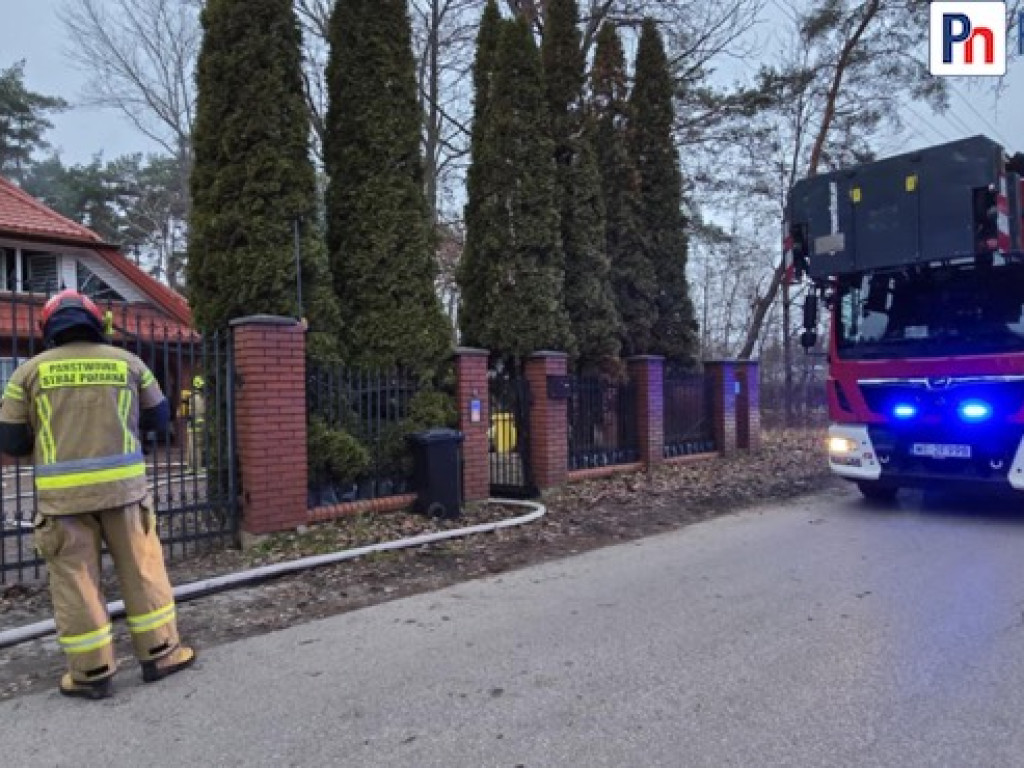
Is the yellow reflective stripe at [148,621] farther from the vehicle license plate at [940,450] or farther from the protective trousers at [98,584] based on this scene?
the vehicle license plate at [940,450]

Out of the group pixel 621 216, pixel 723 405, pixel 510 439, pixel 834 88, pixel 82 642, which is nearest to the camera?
pixel 82 642

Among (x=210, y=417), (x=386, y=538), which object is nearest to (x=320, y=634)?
(x=386, y=538)

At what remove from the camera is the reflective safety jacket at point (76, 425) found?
395cm

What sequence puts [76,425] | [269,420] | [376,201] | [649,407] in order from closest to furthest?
[76,425] < [269,420] < [376,201] < [649,407]

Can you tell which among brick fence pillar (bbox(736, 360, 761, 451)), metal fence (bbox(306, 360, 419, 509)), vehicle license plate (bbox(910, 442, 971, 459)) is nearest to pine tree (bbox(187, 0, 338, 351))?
metal fence (bbox(306, 360, 419, 509))

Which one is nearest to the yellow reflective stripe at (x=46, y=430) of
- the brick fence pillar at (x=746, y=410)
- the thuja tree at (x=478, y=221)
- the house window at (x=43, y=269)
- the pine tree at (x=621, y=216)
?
the thuja tree at (x=478, y=221)

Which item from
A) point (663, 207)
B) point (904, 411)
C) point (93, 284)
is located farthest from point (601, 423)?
point (93, 284)

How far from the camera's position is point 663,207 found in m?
14.5

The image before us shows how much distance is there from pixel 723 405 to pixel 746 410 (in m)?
0.90

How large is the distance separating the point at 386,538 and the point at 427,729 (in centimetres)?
406

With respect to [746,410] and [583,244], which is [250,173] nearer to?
[583,244]

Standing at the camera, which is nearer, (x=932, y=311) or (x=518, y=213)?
(x=932, y=311)

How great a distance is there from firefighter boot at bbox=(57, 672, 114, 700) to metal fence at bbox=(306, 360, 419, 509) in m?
3.94

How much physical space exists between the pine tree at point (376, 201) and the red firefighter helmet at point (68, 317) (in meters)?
4.63
